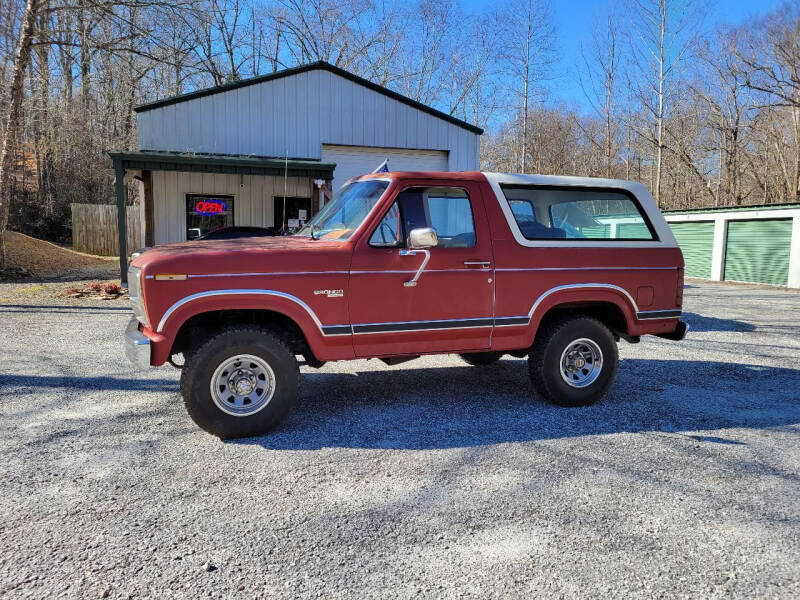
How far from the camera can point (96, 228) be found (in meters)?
26.4

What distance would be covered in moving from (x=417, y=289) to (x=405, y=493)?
5.75ft

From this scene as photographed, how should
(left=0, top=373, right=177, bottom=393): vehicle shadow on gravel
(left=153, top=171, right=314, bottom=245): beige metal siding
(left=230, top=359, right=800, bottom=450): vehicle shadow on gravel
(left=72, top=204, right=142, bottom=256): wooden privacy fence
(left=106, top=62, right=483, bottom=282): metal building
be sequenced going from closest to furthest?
(left=230, top=359, right=800, bottom=450): vehicle shadow on gravel → (left=0, top=373, right=177, bottom=393): vehicle shadow on gravel → (left=106, top=62, right=483, bottom=282): metal building → (left=153, top=171, right=314, bottom=245): beige metal siding → (left=72, top=204, right=142, bottom=256): wooden privacy fence

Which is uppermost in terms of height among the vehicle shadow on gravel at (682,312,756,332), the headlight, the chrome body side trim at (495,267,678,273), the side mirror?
the side mirror

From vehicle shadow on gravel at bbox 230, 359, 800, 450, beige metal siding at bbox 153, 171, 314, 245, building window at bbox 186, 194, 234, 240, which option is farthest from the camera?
building window at bbox 186, 194, 234, 240

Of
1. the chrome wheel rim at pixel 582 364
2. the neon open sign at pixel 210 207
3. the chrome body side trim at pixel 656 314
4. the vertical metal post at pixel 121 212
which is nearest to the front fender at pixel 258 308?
the chrome wheel rim at pixel 582 364

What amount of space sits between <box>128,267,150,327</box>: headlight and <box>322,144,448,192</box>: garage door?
1184 cm

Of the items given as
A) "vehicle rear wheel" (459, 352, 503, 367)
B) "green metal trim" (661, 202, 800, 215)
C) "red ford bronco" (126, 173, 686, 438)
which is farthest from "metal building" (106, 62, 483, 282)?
"green metal trim" (661, 202, 800, 215)

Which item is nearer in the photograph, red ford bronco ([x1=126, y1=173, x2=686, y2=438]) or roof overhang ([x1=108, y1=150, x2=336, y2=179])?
red ford bronco ([x1=126, y1=173, x2=686, y2=438])

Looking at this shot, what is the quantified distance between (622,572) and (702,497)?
1120mm

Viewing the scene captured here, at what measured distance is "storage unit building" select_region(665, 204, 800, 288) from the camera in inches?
750

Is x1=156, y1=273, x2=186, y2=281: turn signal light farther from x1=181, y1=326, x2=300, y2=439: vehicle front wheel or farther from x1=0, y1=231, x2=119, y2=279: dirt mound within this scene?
x1=0, y1=231, x2=119, y2=279: dirt mound

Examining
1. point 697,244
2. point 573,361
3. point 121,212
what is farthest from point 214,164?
point 697,244

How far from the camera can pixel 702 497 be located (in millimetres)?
3459

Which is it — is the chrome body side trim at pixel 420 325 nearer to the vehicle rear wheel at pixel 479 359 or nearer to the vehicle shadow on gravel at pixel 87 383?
the vehicle rear wheel at pixel 479 359
